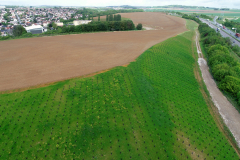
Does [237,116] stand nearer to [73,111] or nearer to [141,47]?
Answer: [73,111]

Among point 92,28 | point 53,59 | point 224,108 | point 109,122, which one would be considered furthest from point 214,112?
point 92,28

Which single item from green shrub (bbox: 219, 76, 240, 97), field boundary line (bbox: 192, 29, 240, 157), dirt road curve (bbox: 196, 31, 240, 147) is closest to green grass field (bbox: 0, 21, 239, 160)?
field boundary line (bbox: 192, 29, 240, 157)

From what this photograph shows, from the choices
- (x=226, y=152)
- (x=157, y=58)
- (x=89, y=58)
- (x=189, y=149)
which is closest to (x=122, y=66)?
(x=89, y=58)

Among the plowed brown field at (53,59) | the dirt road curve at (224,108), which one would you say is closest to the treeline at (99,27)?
the plowed brown field at (53,59)

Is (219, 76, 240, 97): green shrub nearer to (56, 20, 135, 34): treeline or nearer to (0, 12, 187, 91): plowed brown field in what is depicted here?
(0, 12, 187, 91): plowed brown field

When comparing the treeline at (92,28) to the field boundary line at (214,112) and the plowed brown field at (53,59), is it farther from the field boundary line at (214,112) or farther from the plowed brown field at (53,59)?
the field boundary line at (214,112)

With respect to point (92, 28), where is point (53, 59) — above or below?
below

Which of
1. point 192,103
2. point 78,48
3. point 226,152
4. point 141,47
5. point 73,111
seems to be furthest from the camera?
point 141,47

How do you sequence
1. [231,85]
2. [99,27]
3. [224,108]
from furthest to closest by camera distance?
[99,27], [231,85], [224,108]

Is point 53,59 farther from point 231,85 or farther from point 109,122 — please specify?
point 231,85
